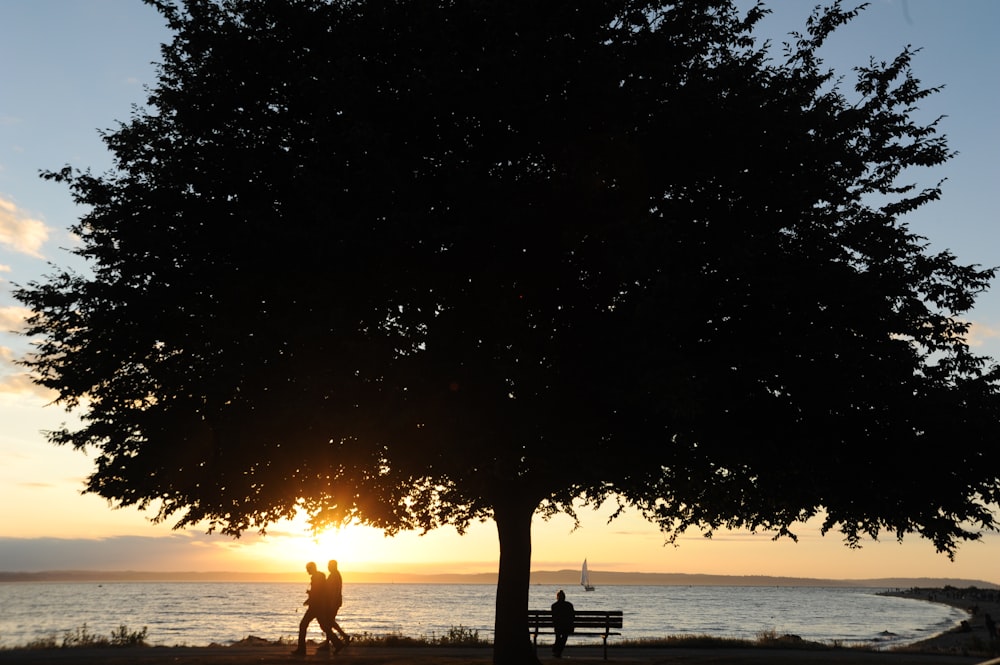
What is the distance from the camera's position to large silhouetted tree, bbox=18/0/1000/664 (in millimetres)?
14969

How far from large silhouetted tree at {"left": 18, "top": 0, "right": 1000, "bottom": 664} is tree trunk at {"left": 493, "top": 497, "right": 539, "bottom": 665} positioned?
2471mm

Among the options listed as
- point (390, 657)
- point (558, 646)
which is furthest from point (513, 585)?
point (558, 646)

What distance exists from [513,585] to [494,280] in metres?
7.15

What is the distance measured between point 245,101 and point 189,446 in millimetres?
6560

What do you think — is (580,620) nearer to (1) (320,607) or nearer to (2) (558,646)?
(2) (558,646)

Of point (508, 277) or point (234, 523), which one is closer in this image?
point (508, 277)

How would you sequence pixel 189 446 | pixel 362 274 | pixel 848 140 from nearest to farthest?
pixel 362 274 → pixel 189 446 → pixel 848 140

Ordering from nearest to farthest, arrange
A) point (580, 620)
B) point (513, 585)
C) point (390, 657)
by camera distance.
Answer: point (513, 585) → point (390, 657) → point (580, 620)

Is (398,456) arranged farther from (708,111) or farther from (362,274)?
(708,111)

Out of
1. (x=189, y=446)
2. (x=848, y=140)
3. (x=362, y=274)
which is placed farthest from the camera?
(x=848, y=140)

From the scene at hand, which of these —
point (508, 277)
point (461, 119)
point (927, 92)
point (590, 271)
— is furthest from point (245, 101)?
point (927, 92)

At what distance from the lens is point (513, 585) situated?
63.2 ft

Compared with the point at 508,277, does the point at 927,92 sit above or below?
above

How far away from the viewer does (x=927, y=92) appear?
63.1 feet
